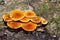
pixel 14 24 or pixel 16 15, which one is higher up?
pixel 16 15

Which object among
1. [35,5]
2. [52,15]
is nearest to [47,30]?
[52,15]

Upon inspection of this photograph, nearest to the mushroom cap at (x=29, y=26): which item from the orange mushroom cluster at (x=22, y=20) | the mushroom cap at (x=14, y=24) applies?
the orange mushroom cluster at (x=22, y=20)

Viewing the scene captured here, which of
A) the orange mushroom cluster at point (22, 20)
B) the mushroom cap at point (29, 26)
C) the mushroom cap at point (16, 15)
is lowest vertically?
the mushroom cap at point (29, 26)

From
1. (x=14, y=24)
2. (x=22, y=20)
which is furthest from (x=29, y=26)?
(x=14, y=24)

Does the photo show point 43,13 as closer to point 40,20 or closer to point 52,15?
point 52,15

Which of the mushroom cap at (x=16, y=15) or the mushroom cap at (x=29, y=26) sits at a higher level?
the mushroom cap at (x=16, y=15)

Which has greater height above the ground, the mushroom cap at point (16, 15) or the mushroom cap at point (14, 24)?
the mushroom cap at point (16, 15)

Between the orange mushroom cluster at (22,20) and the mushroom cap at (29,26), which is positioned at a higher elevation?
the orange mushroom cluster at (22,20)

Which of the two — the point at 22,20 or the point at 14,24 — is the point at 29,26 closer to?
the point at 22,20

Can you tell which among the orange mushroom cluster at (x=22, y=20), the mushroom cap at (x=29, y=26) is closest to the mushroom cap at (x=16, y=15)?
the orange mushroom cluster at (x=22, y=20)

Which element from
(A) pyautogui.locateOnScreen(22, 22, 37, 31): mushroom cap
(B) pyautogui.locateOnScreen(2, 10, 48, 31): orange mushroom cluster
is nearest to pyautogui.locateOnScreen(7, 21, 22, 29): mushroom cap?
(B) pyautogui.locateOnScreen(2, 10, 48, 31): orange mushroom cluster

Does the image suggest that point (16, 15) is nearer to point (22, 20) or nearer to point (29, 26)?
point (22, 20)

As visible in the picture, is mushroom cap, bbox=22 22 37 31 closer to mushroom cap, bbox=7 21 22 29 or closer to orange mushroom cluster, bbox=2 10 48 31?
orange mushroom cluster, bbox=2 10 48 31

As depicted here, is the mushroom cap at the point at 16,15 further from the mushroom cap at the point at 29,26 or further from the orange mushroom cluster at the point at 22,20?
the mushroom cap at the point at 29,26
